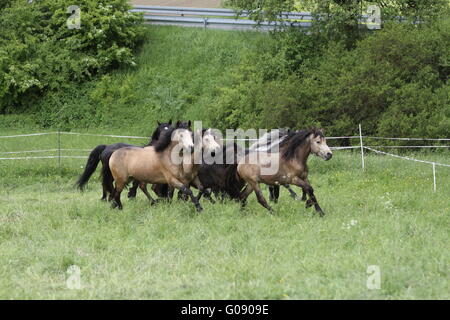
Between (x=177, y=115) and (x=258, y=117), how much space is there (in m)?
4.24

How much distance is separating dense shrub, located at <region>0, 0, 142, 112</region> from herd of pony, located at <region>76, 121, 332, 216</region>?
15348mm

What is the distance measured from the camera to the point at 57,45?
28.2 metres

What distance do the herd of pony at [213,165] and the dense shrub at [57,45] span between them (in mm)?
15348

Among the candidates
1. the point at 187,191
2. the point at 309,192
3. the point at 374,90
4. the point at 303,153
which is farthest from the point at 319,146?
the point at 374,90

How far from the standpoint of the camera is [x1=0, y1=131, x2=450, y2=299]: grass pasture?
7.38 metres

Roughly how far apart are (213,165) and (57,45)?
17.4 meters

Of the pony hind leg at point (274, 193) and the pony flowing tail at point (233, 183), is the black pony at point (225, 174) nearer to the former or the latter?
the pony flowing tail at point (233, 183)

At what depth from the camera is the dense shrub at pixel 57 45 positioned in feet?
89.2

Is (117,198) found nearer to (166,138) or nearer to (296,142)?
(166,138)

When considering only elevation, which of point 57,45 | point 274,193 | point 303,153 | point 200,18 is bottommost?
point 274,193

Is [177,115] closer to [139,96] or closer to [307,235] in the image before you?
[139,96]

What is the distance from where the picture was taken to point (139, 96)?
2752 centimetres

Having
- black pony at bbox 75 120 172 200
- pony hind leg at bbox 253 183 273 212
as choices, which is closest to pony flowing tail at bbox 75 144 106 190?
black pony at bbox 75 120 172 200

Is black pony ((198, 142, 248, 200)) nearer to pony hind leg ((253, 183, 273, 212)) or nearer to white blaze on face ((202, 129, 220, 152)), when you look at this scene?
white blaze on face ((202, 129, 220, 152))
